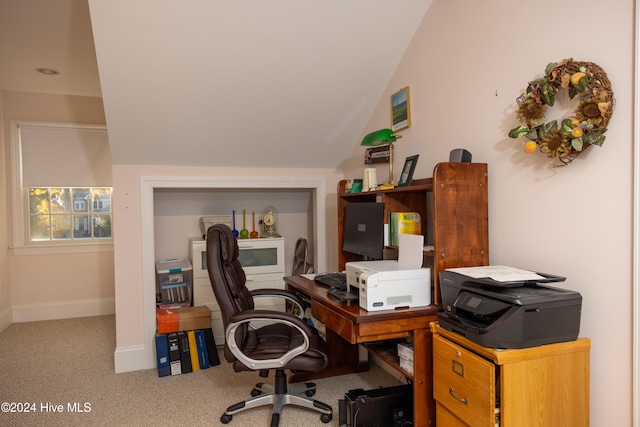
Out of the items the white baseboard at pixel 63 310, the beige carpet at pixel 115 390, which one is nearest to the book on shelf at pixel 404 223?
the beige carpet at pixel 115 390

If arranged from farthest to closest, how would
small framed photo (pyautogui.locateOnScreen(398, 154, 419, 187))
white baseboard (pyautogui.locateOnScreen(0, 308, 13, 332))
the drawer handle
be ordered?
white baseboard (pyautogui.locateOnScreen(0, 308, 13, 332)), small framed photo (pyautogui.locateOnScreen(398, 154, 419, 187)), the drawer handle

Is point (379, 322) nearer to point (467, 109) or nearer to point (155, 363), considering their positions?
point (467, 109)

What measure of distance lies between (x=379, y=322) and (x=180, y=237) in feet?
9.20

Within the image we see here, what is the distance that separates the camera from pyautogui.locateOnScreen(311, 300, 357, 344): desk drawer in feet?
6.57

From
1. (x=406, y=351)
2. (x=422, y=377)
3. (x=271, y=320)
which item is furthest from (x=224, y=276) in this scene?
(x=422, y=377)

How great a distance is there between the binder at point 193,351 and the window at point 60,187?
7.51 ft

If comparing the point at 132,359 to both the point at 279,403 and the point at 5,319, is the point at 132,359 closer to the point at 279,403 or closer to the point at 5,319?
the point at 279,403

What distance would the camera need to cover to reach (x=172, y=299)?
378 cm

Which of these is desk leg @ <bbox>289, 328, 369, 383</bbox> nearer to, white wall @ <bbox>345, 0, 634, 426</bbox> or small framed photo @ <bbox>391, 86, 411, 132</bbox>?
white wall @ <bbox>345, 0, 634, 426</bbox>

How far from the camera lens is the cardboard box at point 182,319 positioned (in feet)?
11.3

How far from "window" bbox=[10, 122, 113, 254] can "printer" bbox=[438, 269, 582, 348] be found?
4.60 metres

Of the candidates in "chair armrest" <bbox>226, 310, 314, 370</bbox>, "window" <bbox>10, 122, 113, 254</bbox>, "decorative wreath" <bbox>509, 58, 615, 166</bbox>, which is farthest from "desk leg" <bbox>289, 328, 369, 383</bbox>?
"window" <bbox>10, 122, 113, 254</bbox>

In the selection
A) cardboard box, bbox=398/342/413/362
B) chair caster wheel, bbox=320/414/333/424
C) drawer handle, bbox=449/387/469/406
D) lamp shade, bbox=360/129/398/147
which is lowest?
chair caster wheel, bbox=320/414/333/424

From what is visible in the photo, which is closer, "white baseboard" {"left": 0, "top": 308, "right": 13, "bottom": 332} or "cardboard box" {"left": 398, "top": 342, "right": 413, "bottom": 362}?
"cardboard box" {"left": 398, "top": 342, "right": 413, "bottom": 362}
